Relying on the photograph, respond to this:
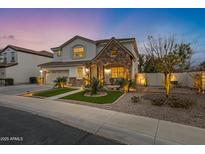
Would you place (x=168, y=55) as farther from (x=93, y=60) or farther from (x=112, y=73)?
(x=93, y=60)

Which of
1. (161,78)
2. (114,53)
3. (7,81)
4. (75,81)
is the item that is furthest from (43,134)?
(7,81)

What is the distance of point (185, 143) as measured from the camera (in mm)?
3502

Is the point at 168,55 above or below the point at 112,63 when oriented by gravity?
below

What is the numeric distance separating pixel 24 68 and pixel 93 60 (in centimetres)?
1587

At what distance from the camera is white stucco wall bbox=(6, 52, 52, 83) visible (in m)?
23.2

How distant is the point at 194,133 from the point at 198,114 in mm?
2355

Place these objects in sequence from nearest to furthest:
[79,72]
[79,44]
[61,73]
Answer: [79,72], [79,44], [61,73]

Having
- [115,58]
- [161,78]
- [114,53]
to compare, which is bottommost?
[161,78]

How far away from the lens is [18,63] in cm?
2402

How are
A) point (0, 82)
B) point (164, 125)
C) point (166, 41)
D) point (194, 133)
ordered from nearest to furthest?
1. point (194, 133)
2. point (164, 125)
3. point (166, 41)
4. point (0, 82)

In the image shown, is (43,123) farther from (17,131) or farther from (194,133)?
(194,133)

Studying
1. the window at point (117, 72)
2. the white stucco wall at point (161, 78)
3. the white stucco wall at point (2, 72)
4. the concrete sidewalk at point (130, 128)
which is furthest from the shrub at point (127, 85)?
the white stucco wall at point (2, 72)

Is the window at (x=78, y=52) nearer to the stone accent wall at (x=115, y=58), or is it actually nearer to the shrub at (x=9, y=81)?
the stone accent wall at (x=115, y=58)
